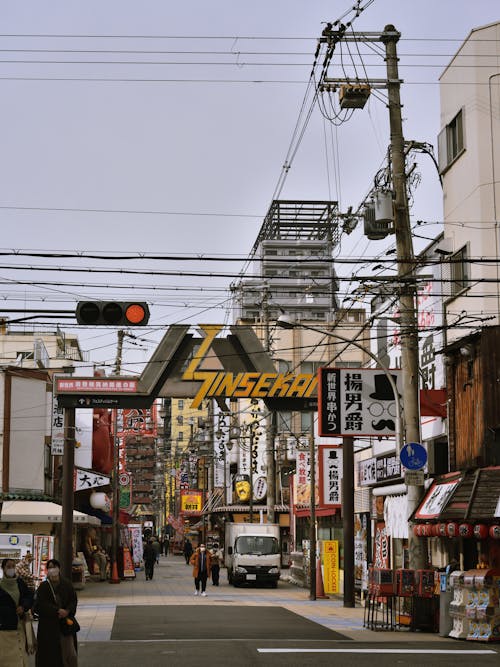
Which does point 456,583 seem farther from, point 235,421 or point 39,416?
point 235,421

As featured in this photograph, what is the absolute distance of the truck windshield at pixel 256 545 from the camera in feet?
144

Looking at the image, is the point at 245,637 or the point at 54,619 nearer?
the point at 54,619

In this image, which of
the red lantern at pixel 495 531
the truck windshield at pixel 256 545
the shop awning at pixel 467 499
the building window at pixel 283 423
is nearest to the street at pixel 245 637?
the red lantern at pixel 495 531

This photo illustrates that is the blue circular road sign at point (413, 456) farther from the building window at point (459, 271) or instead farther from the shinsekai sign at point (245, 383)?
the shinsekai sign at point (245, 383)

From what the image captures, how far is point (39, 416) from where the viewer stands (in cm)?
4138

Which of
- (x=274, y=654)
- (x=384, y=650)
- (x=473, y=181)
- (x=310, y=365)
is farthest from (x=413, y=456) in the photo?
(x=310, y=365)

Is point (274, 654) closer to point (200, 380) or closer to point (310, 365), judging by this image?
point (200, 380)

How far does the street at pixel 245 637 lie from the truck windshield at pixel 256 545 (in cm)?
878

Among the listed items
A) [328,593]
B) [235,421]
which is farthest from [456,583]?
[235,421]

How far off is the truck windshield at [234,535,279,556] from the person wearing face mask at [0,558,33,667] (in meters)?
30.4

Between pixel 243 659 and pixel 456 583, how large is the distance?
18.8ft

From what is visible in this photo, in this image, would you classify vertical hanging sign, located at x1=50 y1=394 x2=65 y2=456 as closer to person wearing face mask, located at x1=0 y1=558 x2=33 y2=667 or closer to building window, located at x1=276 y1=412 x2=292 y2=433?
person wearing face mask, located at x1=0 y1=558 x2=33 y2=667

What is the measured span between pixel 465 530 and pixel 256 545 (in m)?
23.6

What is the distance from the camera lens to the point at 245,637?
21.1 m
